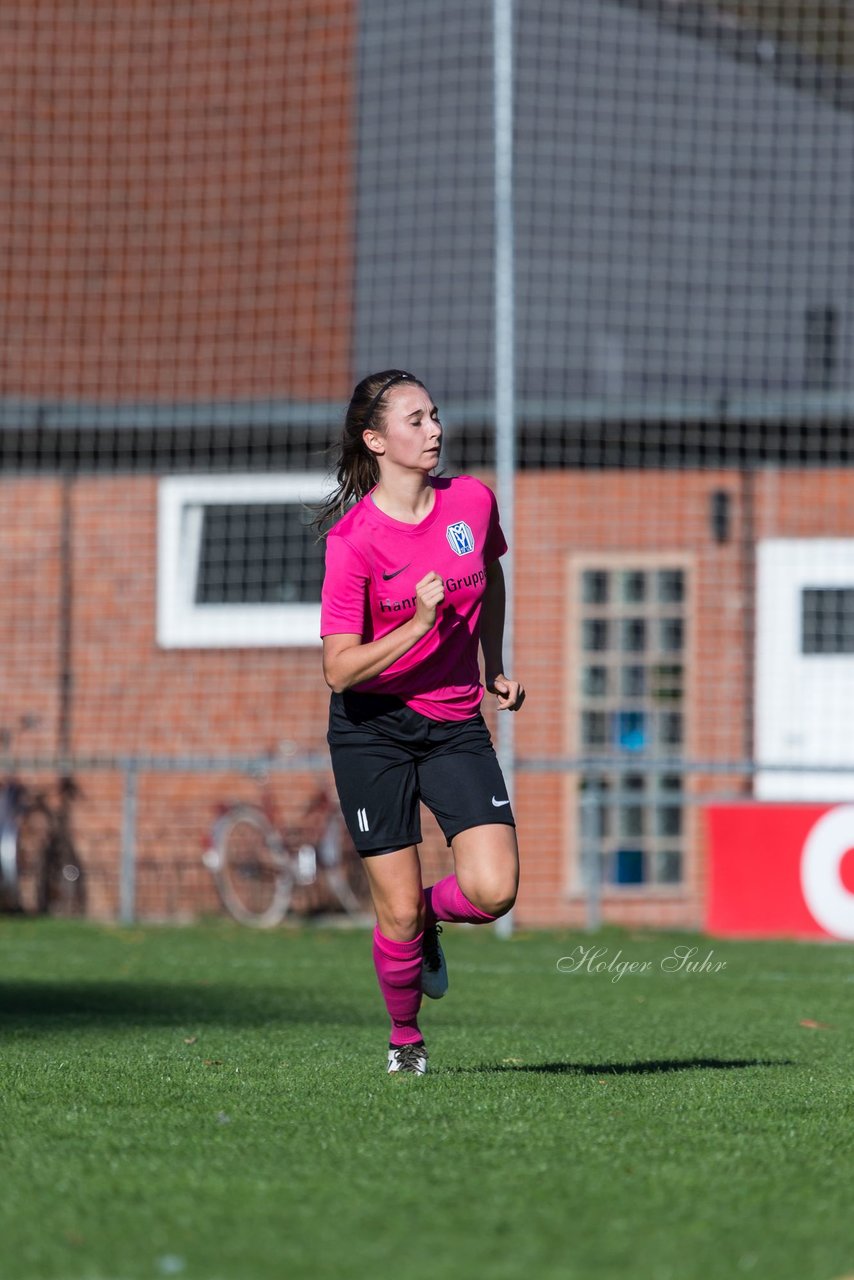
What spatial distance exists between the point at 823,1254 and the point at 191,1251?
3.38ft

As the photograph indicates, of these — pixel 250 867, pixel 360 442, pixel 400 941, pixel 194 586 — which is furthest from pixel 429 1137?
pixel 194 586

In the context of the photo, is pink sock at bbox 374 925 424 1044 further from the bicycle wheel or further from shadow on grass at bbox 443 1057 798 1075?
the bicycle wheel

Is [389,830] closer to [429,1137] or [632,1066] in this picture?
[632,1066]

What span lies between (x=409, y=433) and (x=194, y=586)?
10422 millimetres

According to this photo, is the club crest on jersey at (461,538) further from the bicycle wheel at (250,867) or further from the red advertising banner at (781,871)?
the bicycle wheel at (250,867)

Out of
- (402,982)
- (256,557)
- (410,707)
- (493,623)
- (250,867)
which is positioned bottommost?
(250,867)

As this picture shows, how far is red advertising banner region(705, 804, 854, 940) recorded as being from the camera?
39.8 feet

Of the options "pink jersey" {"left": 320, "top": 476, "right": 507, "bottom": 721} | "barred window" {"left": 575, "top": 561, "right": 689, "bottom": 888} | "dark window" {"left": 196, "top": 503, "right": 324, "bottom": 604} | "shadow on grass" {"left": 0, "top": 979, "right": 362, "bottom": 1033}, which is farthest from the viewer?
"dark window" {"left": 196, "top": 503, "right": 324, "bottom": 604}

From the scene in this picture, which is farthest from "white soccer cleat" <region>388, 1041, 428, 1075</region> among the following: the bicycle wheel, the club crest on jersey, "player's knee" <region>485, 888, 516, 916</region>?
the bicycle wheel

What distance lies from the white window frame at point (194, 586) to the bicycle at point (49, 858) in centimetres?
145

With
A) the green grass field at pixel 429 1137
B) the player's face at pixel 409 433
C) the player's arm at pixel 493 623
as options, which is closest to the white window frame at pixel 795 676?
the green grass field at pixel 429 1137

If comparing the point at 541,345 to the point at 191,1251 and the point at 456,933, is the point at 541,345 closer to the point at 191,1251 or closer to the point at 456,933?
the point at 456,933

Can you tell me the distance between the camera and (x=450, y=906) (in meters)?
5.81

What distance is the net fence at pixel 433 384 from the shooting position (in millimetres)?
15305
